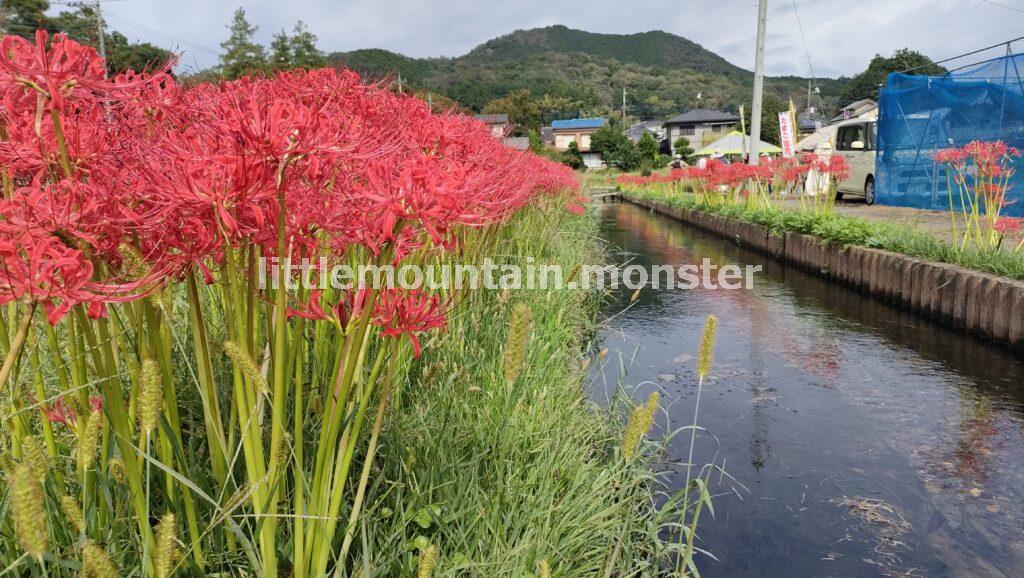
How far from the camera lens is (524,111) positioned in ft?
232

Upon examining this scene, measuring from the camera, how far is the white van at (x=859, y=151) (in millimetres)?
13531

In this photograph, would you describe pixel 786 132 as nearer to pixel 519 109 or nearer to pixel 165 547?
pixel 165 547

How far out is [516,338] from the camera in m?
1.24

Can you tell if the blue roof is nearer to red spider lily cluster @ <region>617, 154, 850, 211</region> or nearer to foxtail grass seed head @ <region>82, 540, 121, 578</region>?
red spider lily cluster @ <region>617, 154, 850, 211</region>

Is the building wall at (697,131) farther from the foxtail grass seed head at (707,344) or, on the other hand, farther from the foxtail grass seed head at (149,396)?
the foxtail grass seed head at (149,396)

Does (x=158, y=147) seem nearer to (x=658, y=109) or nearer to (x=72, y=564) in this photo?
(x=72, y=564)

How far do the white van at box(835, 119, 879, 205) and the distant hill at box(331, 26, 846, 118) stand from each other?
73.7 meters

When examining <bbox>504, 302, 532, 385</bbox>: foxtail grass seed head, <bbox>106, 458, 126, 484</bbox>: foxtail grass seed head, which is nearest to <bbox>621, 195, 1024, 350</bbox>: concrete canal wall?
<bbox>504, 302, 532, 385</bbox>: foxtail grass seed head

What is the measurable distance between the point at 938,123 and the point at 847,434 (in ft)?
29.2

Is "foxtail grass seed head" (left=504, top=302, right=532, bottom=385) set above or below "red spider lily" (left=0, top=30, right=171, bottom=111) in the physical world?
below

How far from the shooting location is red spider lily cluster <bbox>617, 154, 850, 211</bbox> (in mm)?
8603

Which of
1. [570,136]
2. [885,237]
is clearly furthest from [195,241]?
[570,136]

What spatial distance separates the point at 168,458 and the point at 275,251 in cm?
48

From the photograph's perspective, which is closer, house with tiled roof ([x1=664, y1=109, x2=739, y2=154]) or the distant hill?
house with tiled roof ([x1=664, y1=109, x2=739, y2=154])
